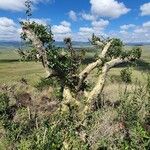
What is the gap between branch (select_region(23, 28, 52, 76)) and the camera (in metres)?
32.3

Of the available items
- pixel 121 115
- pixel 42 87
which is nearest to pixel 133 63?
pixel 121 115

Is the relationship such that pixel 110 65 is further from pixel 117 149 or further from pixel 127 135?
pixel 117 149

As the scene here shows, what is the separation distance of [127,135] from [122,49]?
53.4ft

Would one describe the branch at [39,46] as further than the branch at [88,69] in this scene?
No

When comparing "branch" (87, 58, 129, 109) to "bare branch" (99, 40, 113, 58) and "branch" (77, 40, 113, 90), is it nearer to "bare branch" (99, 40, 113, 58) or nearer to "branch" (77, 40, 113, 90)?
"branch" (77, 40, 113, 90)

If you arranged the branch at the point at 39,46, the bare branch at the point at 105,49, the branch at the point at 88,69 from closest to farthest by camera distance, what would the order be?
the branch at the point at 39,46
the branch at the point at 88,69
the bare branch at the point at 105,49

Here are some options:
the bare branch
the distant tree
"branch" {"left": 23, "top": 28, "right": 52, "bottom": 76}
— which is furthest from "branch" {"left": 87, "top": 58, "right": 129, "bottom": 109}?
"branch" {"left": 23, "top": 28, "right": 52, "bottom": 76}

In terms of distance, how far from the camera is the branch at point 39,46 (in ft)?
106

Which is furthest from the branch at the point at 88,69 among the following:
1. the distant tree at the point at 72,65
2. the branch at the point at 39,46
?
the branch at the point at 39,46

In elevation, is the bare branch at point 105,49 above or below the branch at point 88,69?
above

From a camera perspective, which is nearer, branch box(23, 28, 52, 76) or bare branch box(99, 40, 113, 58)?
branch box(23, 28, 52, 76)

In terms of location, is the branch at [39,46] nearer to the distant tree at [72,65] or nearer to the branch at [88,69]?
the distant tree at [72,65]

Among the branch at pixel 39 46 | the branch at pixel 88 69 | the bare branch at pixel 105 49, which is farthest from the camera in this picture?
the bare branch at pixel 105 49

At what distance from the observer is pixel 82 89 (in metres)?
34.6
